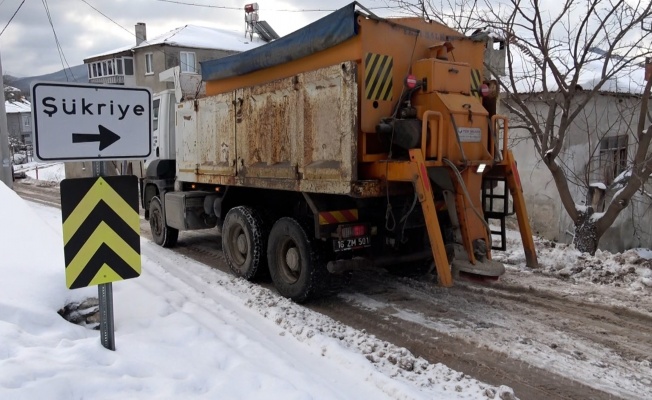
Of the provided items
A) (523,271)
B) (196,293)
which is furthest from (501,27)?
(196,293)

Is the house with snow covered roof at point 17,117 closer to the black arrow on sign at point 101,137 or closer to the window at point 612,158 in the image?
the window at point 612,158

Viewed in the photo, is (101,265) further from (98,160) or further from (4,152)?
(4,152)

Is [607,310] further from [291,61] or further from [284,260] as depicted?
[291,61]

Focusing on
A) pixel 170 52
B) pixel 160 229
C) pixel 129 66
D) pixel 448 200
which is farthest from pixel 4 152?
pixel 129 66

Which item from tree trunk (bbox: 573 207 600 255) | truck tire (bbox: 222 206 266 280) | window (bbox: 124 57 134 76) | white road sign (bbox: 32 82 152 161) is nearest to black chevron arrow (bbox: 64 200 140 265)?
white road sign (bbox: 32 82 152 161)

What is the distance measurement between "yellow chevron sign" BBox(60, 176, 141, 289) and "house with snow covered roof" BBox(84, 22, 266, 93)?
1246 inches

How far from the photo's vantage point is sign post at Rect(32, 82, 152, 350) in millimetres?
3123

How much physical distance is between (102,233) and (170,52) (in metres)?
35.2

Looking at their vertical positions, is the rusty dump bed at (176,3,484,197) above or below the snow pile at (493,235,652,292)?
above

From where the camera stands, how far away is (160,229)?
9.43 meters

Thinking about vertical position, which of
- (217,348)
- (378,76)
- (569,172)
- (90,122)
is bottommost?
(217,348)

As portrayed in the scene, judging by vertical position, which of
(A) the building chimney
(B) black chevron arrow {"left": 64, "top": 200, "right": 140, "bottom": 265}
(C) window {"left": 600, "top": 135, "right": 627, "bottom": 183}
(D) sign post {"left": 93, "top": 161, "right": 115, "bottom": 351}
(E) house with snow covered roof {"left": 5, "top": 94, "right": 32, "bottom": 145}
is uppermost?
(A) the building chimney

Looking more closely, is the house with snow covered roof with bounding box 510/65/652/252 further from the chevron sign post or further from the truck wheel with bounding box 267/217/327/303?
the chevron sign post

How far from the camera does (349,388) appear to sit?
3730 mm
